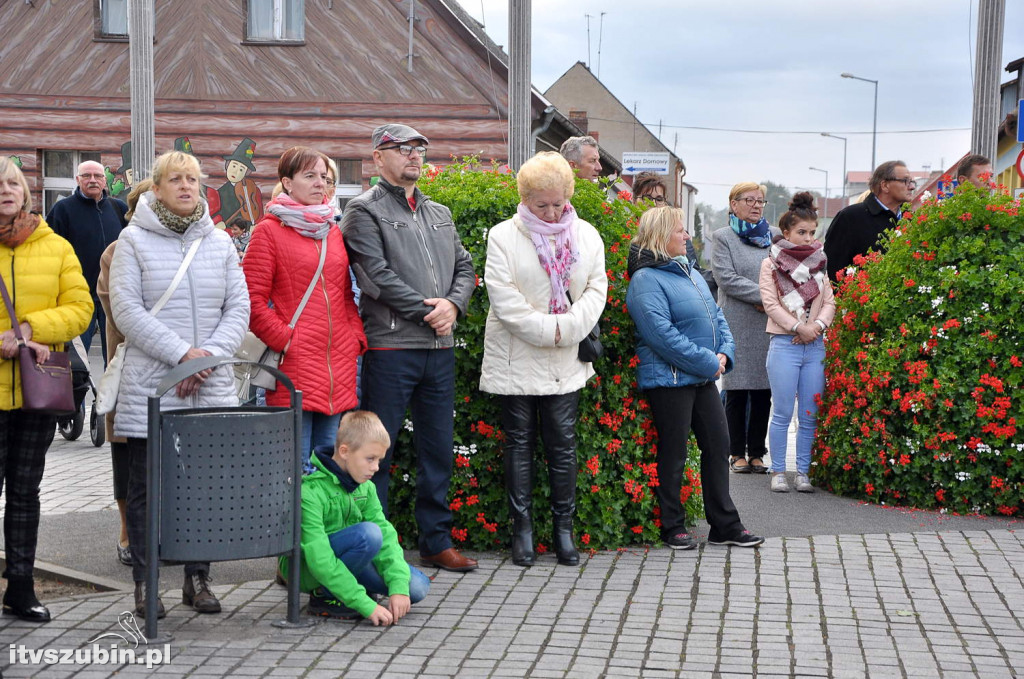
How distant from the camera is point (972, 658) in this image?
4961mm

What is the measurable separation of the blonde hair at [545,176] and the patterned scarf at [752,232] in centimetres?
320

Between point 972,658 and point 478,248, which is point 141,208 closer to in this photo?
point 478,248

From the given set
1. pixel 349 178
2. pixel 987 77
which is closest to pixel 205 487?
pixel 987 77

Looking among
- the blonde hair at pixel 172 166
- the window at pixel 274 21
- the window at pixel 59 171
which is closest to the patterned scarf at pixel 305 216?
the blonde hair at pixel 172 166

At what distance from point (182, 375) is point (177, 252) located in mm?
659

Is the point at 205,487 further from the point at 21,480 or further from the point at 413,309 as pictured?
the point at 413,309

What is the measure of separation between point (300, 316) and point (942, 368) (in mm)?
4075

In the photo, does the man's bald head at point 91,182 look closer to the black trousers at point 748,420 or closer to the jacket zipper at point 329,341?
the jacket zipper at point 329,341

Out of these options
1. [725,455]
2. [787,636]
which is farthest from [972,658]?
[725,455]

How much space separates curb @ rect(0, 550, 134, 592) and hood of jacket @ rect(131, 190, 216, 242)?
5.68 feet

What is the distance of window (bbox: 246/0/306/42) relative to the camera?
74.6 ft

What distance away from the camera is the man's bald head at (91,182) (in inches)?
395

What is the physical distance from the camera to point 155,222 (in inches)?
213

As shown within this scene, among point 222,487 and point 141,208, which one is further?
point 141,208
